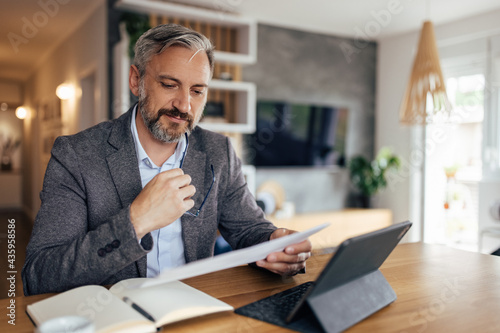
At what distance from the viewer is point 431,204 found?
4.96 metres

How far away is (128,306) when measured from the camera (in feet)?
2.44

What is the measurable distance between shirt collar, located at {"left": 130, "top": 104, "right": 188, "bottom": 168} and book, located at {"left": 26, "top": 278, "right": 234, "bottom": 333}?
1.71 feet

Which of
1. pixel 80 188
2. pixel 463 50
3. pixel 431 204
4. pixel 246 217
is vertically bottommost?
pixel 431 204

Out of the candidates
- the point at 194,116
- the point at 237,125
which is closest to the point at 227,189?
the point at 194,116

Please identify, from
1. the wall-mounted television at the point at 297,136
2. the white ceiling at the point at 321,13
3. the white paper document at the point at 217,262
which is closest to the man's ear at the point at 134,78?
the white paper document at the point at 217,262

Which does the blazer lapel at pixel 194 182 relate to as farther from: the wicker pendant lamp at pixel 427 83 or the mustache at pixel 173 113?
the wicker pendant lamp at pixel 427 83

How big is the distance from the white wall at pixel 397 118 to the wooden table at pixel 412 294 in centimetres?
383

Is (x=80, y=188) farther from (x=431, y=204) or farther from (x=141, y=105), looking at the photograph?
(x=431, y=204)

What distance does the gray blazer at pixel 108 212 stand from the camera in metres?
0.91

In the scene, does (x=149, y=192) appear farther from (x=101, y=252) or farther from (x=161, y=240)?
(x=161, y=240)

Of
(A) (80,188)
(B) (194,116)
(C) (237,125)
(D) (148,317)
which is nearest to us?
(D) (148,317)

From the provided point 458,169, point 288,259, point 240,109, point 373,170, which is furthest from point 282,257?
point 458,169

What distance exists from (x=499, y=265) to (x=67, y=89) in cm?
496

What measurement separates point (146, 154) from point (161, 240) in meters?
0.27
